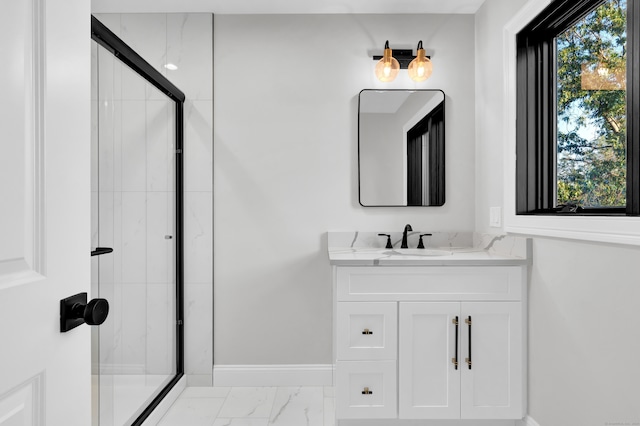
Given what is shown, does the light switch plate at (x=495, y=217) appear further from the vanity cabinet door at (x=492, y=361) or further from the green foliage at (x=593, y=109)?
the vanity cabinet door at (x=492, y=361)

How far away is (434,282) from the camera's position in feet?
6.37

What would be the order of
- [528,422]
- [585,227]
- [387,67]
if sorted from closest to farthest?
[585,227], [528,422], [387,67]

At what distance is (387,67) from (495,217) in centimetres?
105

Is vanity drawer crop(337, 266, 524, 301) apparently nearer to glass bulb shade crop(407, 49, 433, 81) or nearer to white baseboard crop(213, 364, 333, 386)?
white baseboard crop(213, 364, 333, 386)

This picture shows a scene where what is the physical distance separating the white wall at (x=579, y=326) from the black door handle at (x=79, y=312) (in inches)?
58.4

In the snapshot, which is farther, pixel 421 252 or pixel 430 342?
pixel 421 252

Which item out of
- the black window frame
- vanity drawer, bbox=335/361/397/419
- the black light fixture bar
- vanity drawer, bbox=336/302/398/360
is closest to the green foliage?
the black window frame

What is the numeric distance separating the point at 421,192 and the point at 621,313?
1313mm

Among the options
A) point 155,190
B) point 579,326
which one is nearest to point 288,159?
point 155,190

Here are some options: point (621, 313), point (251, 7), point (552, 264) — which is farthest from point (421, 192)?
point (251, 7)

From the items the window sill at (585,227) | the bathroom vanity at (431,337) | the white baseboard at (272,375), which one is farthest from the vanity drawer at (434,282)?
the white baseboard at (272,375)

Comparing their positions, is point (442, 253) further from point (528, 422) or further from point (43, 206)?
point (43, 206)

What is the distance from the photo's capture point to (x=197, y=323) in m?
2.51

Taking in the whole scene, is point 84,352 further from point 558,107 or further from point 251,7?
point 251,7
